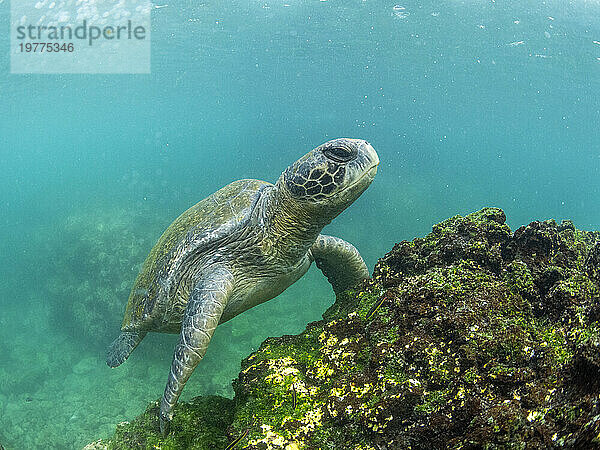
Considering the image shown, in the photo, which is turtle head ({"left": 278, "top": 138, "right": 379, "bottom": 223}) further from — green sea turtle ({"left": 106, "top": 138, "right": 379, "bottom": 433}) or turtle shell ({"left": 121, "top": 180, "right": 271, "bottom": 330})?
turtle shell ({"left": 121, "top": 180, "right": 271, "bottom": 330})

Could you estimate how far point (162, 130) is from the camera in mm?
89938

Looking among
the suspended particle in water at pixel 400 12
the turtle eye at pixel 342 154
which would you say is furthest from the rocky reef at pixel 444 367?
the suspended particle in water at pixel 400 12

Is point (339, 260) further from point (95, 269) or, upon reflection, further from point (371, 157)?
point (95, 269)

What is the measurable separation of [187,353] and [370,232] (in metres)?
14.9

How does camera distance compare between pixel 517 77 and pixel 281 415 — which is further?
pixel 517 77

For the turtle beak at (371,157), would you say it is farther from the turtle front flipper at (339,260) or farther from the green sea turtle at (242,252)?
the turtle front flipper at (339,260)

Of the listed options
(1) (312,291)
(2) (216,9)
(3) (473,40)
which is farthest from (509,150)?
(1) (312,291)

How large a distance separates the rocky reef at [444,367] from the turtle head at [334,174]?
0.83m

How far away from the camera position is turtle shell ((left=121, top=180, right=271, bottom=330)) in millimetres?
3600

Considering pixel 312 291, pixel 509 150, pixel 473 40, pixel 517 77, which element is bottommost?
pixel 509 150

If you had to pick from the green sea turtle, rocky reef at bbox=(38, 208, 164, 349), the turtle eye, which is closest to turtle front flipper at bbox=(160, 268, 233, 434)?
the green sea turtle

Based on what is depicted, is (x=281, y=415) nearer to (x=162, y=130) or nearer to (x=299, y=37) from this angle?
(x=299, y=37)

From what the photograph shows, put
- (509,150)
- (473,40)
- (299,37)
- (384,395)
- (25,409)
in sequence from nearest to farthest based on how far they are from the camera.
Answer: (384,395), (25,409), (473,40), (299,37), (509,150)

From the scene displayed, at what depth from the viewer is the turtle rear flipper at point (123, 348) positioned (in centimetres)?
452
